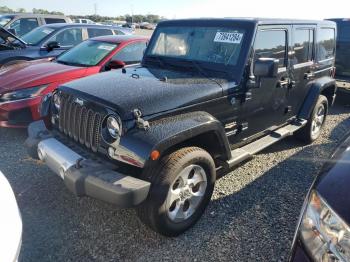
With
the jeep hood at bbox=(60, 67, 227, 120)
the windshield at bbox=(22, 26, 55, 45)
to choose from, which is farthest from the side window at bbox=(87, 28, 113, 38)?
the jeep hood at bbox=(60, 67, 227, 120)

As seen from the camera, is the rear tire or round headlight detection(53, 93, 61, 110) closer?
round headlight detection(53, 93, 61, 110)

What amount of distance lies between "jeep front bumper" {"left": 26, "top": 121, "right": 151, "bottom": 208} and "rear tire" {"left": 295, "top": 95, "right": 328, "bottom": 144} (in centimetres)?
350

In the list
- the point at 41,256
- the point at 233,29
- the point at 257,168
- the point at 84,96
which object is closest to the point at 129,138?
the point at 84,96

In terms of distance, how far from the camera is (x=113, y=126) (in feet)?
8.68

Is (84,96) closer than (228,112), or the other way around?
(84,96)

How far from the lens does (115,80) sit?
3307mm

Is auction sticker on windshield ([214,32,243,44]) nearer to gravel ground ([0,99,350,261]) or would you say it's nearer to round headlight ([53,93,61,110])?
gravel ground ([0,99,350,261])

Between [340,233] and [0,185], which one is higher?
[340,233]

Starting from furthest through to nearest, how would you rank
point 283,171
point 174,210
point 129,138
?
1. point 283,171
2. point 174,210
3. point 129,138

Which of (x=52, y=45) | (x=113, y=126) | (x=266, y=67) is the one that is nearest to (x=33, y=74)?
(x=52, y=45)

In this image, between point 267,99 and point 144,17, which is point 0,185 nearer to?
point 267,99

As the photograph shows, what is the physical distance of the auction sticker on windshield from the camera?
347 centimetres

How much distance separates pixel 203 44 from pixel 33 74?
2900mm

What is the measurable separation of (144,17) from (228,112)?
272 ft
